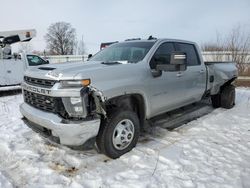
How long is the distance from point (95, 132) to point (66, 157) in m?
0.78

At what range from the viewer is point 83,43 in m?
53.2

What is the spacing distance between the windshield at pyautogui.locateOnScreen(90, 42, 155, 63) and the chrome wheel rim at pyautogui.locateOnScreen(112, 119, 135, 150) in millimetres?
1114

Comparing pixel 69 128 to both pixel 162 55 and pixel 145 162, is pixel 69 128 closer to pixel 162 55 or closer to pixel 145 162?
pixel 145 162

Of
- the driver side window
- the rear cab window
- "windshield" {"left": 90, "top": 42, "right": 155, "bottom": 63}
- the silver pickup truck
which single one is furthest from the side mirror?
the rear cab window

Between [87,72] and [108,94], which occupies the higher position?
[87,72]

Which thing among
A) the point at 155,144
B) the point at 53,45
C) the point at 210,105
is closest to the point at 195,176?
the point at 155,144

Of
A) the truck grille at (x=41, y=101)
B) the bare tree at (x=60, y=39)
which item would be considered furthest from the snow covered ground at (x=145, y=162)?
the bare tree at (x=60, y=39)

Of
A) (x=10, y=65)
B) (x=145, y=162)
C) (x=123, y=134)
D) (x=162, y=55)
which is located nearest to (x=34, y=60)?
(x=10, y=65)

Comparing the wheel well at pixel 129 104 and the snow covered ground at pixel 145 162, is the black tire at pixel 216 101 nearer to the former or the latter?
the snow covered ground at pixel 145 162

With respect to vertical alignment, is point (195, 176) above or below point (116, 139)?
below

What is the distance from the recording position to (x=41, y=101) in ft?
12.5

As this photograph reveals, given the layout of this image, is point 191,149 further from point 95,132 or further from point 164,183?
point 95,132

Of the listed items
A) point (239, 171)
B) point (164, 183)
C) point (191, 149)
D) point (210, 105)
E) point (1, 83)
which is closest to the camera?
point (164, 183)

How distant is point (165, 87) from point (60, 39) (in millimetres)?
55373
